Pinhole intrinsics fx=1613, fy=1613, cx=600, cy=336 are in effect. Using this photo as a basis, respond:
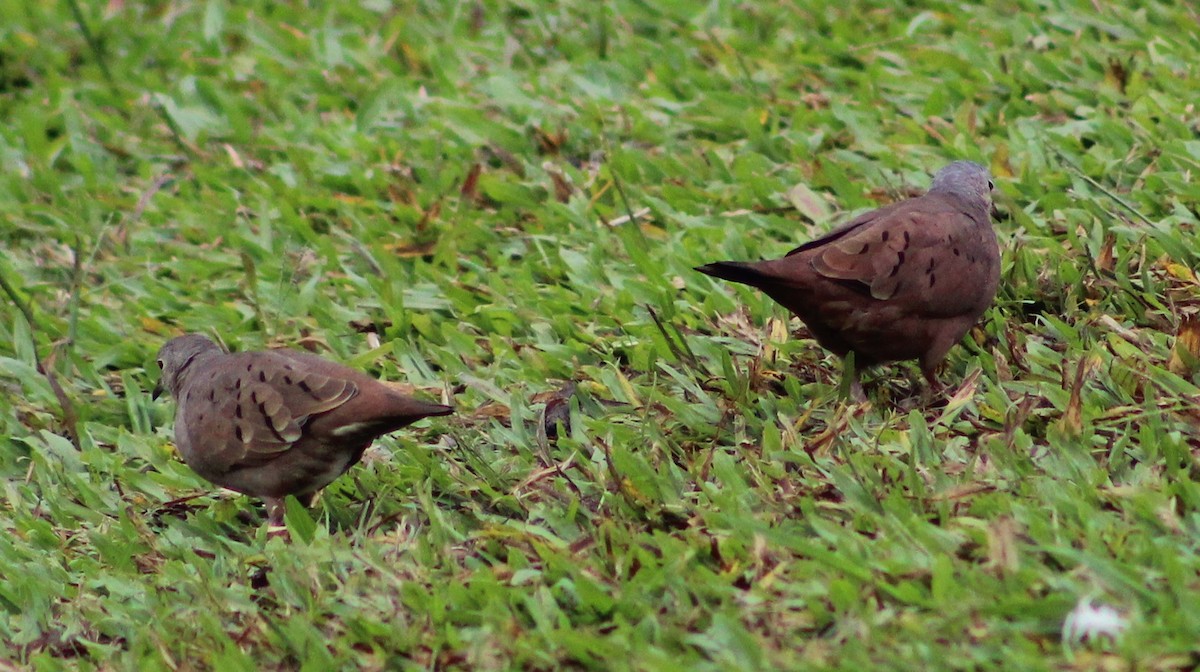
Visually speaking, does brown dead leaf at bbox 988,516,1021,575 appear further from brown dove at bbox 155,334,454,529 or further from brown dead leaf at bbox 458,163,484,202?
brown dead leaf at bbox 458,163,484,202

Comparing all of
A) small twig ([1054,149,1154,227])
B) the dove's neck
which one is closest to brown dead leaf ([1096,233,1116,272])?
small twig ([1054,149,1154,227])

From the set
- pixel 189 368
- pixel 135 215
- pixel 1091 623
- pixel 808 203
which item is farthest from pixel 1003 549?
pixel 135 215

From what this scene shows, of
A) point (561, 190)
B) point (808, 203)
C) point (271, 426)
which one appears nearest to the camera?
point (271, 426)

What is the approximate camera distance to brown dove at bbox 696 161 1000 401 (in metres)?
5.02

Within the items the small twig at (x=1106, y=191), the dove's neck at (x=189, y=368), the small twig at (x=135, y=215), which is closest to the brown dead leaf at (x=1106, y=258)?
the small twig at (x=1106, y=191)

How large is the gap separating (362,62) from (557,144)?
1.57 m

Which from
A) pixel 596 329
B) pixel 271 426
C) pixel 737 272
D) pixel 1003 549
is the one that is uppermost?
pixel 737 272

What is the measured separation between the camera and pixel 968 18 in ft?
25.3

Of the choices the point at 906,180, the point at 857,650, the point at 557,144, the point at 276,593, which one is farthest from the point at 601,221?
the point at 857,650

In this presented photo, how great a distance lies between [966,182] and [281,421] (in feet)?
8.31

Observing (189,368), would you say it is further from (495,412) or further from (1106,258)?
(1106,258)

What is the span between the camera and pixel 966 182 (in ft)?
18.8

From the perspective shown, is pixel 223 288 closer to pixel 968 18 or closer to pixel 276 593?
pixel 276 593

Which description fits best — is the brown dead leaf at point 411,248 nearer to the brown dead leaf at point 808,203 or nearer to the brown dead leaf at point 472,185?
the brown dead leaf at point 472,185
